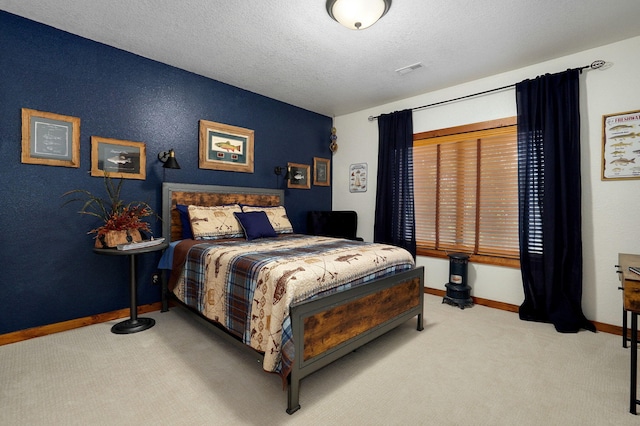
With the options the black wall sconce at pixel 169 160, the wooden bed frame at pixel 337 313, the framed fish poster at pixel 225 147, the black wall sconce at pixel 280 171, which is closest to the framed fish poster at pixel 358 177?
the black wall sconce at pixel 280 171

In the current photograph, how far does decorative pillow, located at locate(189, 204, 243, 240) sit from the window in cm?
253

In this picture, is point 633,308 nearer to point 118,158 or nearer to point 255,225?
point 255,225

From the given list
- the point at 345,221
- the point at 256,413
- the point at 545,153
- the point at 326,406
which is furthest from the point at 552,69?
the point at 256,413

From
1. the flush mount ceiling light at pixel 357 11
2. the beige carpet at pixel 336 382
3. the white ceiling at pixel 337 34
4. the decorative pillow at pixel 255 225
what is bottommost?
the beige carpet at pixel 336 382

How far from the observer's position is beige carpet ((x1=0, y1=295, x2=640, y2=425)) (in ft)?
5.28

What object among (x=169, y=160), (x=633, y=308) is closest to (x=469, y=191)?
(x=633, y=308)

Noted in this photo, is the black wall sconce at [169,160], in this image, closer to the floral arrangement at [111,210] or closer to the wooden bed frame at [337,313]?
the wooden bed frame at [337,313]

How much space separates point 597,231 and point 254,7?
12.1 ft

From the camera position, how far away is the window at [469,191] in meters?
3.40

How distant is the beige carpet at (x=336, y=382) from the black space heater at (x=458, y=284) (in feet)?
2.54

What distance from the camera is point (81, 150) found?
2760 mm

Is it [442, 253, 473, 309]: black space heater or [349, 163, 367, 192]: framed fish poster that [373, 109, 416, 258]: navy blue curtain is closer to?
[349, 163, 367, 192]: framed fish poster

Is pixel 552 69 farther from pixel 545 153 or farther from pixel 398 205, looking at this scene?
pixel 398 205

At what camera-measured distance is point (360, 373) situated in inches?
80.7
